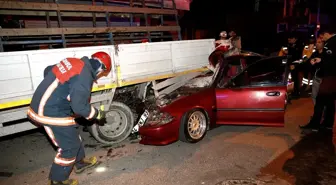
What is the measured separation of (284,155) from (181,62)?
9.50 ft

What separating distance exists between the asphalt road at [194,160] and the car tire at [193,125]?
0.14 meters

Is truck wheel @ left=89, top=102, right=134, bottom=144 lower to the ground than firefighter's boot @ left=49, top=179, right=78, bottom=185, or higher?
higher

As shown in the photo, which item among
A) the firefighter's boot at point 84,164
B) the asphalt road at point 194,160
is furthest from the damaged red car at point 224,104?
the firefighter's boot at point 84,164

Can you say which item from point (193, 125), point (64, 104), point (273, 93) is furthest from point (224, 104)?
point (64, 104)

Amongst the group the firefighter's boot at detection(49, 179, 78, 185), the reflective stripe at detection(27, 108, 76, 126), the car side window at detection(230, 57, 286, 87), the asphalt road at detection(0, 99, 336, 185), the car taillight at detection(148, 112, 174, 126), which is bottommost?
the asphalt road at detection(0, 99, 336, 185)

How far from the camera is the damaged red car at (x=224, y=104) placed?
4578 millimetres

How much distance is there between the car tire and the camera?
461 centimetres

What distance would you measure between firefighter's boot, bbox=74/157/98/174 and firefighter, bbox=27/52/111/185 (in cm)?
37

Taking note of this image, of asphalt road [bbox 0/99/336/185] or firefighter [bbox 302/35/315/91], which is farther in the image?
firefighter [bbox 302/35/315/91]

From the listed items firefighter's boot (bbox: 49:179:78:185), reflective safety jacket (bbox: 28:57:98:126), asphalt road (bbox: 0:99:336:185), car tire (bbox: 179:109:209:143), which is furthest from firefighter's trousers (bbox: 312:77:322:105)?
firefighter's boot (bbox: 49:179:78:185)

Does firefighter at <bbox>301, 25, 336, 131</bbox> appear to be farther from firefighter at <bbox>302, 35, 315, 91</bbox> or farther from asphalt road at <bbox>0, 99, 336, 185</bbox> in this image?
firefighter at <bbox>302, 35, 315, 91</bbox>

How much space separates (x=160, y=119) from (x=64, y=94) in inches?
65.9

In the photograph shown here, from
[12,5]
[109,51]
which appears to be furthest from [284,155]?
[12,5]

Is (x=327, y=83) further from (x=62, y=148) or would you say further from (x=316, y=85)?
(x=62, y=148)
